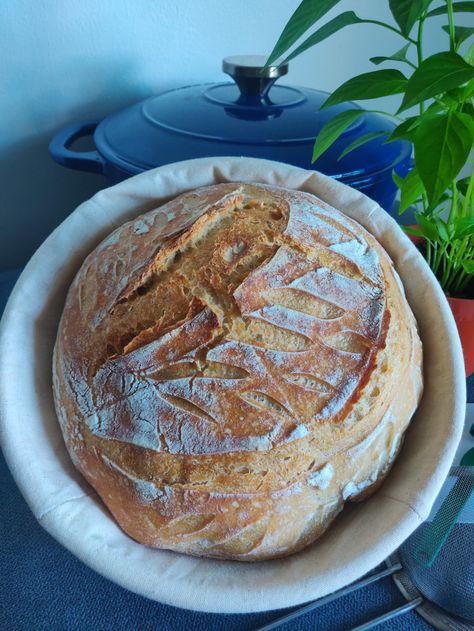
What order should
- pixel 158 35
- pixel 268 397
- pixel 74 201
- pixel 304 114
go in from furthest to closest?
pixel 74 201 < pixel 158 35 < pixel 304 114 < pixel 268 397

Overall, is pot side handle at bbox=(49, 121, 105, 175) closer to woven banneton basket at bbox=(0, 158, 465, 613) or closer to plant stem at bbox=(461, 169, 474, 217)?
woven banneton basket at bbox=(0, 158, 465, 613)

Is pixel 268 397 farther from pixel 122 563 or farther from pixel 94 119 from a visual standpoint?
pixel 94 119

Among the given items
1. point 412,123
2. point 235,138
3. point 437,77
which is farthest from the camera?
point 235,138

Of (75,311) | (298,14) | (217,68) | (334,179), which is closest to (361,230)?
(334,179)

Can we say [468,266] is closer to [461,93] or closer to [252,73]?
[461,93]

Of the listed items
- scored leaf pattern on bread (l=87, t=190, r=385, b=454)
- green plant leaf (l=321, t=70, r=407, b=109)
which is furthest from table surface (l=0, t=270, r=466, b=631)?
green plant leaf (l=321, t=70, r=407, b=109)

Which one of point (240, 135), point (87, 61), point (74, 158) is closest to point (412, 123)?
point (240, 135)

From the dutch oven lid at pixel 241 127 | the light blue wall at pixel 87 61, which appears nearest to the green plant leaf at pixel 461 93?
the dutch oven lid at pixel 241 127

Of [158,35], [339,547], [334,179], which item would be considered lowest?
[339,547]
